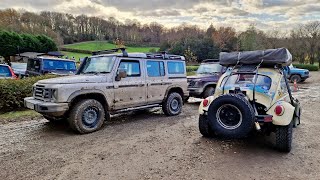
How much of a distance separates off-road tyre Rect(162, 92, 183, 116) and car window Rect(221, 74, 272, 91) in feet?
9.31

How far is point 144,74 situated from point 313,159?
4905 mm

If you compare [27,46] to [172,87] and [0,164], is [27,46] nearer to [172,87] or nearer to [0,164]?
[172,87]

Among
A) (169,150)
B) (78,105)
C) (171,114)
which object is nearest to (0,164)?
(78,105)

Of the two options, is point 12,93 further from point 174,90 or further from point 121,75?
point 174,90

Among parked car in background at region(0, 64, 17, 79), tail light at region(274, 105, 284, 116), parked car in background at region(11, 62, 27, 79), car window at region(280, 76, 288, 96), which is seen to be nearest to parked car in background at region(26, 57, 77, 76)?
parked car in background at region(11, 62, 27, 79)

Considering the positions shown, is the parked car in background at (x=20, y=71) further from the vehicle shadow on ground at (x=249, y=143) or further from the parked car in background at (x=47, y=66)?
the vehicle shadow on ground at (x=249, y=143)

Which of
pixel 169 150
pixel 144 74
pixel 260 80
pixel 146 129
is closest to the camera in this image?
pixel 169 150

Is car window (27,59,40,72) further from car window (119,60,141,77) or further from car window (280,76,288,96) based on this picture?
car window (280,76,288,96)

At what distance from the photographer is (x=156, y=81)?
319 inches

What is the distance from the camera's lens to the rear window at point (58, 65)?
50.6 feet

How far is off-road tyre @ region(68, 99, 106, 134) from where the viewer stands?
19.6ft

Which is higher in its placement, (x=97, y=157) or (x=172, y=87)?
(x=172, y=87)

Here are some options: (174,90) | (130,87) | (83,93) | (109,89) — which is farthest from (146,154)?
(174,90)

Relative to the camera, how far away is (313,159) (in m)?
4.70
